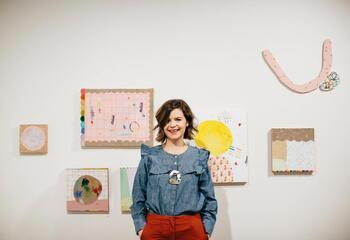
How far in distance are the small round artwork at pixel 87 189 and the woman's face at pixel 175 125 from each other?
63cm

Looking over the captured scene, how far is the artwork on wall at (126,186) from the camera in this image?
6.98ft

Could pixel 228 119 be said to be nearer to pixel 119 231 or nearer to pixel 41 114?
pixel 119 231

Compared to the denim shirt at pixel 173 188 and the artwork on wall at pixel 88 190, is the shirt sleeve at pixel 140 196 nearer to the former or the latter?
the denim shirt at pixel 173 188

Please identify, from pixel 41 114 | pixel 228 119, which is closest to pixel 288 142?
pixel 228 119

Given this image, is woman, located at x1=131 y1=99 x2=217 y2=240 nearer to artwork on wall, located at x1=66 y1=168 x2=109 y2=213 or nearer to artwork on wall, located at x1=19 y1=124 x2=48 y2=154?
artwork on wall, located at x1=66 y1=168 x2=109 y2=213

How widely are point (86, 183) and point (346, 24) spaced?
5.98 feet

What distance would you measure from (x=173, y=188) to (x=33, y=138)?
0.97m

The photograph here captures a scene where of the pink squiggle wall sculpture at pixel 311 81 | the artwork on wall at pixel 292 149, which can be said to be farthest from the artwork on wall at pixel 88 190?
the pink squiggle wall sculpture at pixel 311 81

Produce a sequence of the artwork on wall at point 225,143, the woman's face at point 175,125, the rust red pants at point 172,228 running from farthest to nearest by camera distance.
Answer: the artwork on wall at point 225,143 → the woman's face at point 175,125 → the rust red pants at point 172,228

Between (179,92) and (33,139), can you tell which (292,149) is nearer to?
(179,92)

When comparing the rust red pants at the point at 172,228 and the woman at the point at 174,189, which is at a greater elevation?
the woman at the point at 174,189

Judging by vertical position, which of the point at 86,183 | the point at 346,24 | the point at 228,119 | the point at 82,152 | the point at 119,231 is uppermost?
the point at 346,24

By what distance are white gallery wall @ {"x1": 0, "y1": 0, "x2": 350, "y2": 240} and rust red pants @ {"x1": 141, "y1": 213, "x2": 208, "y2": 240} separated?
49 cm

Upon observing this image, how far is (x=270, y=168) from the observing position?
2.16 meters
